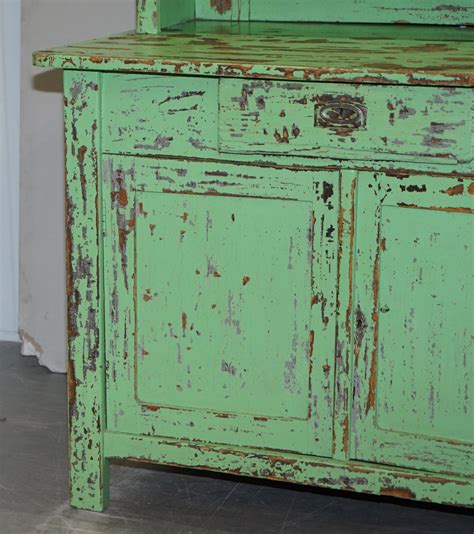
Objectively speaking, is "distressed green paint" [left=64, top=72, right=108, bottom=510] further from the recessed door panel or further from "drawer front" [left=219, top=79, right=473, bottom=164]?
"drawer front" [left=219, top=79, right=473, bottom=164]

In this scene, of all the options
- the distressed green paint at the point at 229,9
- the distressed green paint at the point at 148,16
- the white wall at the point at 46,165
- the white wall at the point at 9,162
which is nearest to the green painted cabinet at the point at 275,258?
the distressed green paint at the point at 148,16

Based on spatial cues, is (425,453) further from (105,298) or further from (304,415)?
(105,298)

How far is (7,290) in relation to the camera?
11.4 ft

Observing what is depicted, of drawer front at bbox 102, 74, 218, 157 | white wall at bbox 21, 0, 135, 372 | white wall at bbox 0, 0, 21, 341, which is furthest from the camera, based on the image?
white wall at bbox 0, 0, 21, 341

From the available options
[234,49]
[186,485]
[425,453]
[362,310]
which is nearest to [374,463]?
[425,453]

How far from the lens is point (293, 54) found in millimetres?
2305

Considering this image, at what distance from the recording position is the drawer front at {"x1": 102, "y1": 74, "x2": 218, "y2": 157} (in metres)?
2.28

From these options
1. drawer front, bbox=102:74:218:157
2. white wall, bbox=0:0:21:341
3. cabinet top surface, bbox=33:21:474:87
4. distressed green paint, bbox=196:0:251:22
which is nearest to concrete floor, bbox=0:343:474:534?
white wall, bbox=0:0:21:341

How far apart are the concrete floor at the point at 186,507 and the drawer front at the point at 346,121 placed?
31.9 inches

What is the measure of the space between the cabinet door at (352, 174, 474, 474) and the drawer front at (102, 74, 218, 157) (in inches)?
12.9

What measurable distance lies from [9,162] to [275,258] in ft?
4.19

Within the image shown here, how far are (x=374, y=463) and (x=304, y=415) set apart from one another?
0.17 m

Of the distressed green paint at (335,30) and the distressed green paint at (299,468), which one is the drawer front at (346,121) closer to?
the distressed green paint at (335,30)

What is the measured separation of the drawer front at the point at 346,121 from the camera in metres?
2.16
